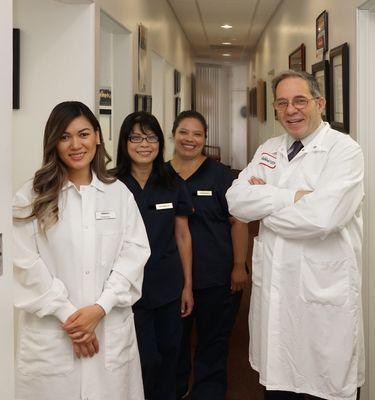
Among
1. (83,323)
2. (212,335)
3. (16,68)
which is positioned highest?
(16,68)

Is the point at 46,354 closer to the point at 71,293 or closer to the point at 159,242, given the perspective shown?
the point at 71,293

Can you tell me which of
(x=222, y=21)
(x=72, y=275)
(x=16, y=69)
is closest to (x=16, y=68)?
(x=16, y=69)

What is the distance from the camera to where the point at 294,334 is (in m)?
2.16

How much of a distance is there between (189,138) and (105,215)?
0.91 m

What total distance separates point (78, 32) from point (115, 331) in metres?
1.77

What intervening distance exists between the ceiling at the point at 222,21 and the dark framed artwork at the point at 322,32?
2.84m

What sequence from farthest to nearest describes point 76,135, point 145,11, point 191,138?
point 145,11
point 191,138
point 76,135

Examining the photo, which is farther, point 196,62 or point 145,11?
point 196,62

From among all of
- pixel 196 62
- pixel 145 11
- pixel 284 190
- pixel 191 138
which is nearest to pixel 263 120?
pixel 145 11

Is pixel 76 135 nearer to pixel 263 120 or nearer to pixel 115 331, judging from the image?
pixel 115 331

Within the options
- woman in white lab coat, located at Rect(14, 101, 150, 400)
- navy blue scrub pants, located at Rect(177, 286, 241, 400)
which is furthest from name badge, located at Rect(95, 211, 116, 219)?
navy blue scrub pants, located at Rect(177, 286, 241, 400)

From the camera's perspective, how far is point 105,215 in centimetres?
192

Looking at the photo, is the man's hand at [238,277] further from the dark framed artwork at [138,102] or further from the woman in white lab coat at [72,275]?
the dark framed artwork at [138,102]

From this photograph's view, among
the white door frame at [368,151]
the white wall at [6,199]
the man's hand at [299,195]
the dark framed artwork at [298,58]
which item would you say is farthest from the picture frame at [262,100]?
the white wall at [6,199]
